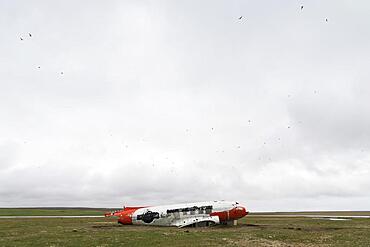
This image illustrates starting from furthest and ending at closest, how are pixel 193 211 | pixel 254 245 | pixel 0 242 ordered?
1. pixel 193 211
2. pixel 0 242
3. pixel 254 245

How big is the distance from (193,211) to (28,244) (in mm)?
29916

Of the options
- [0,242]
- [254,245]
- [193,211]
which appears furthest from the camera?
[193,211]

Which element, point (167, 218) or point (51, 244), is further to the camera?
point (167, 218)

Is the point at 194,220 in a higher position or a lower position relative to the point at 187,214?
lower

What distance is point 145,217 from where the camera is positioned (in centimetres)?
6100

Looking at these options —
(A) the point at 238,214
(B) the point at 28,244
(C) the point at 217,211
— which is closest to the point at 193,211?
(C) the point at 217,211

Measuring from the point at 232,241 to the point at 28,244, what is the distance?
2027 cm

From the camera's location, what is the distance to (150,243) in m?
35.9

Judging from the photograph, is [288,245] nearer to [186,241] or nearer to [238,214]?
[186,241]

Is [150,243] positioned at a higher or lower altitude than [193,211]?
lower

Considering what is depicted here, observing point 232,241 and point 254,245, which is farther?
point 232,241

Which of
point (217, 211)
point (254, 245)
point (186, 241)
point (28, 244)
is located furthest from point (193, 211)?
point (28, 244)

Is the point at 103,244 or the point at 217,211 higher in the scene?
the point at 217,211

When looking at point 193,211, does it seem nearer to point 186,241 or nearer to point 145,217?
point 145,217
